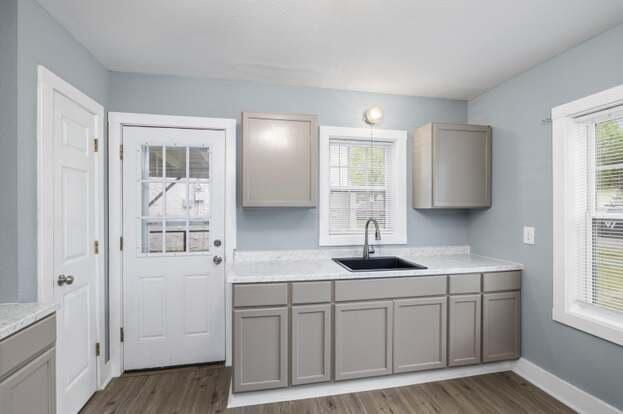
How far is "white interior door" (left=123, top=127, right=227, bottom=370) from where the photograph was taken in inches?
97.5

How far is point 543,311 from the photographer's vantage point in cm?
231

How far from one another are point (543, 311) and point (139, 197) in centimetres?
339

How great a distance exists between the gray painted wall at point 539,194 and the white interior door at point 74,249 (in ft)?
11.0

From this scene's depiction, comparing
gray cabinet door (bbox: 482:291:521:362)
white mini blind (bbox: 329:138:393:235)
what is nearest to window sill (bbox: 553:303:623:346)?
gray cabinet door (bbox: 482:291:521:362)

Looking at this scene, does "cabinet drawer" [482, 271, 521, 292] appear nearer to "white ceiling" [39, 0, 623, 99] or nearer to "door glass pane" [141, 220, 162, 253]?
"white ceiling" [39, 0, 623, 99]

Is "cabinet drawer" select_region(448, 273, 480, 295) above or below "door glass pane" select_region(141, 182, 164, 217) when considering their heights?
below

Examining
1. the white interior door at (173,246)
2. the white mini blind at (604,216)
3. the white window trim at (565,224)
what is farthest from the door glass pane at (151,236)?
the white mini blind at (604,216)

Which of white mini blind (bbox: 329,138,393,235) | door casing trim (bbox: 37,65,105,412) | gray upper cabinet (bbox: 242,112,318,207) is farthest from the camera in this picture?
white mini blind (bbox: 329,138,393,235)

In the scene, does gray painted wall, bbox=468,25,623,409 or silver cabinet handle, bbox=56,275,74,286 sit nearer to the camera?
silver cabinet handle, bbox=56,275,74,286

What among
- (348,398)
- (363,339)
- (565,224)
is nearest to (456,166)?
(565,224)

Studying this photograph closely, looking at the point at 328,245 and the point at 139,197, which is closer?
the point at 139,197

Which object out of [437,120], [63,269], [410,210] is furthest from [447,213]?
[63,269]

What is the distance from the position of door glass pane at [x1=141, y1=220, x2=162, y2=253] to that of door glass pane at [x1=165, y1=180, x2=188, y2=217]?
0.47 feet

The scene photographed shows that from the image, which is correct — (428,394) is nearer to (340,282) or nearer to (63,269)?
(340,282)
